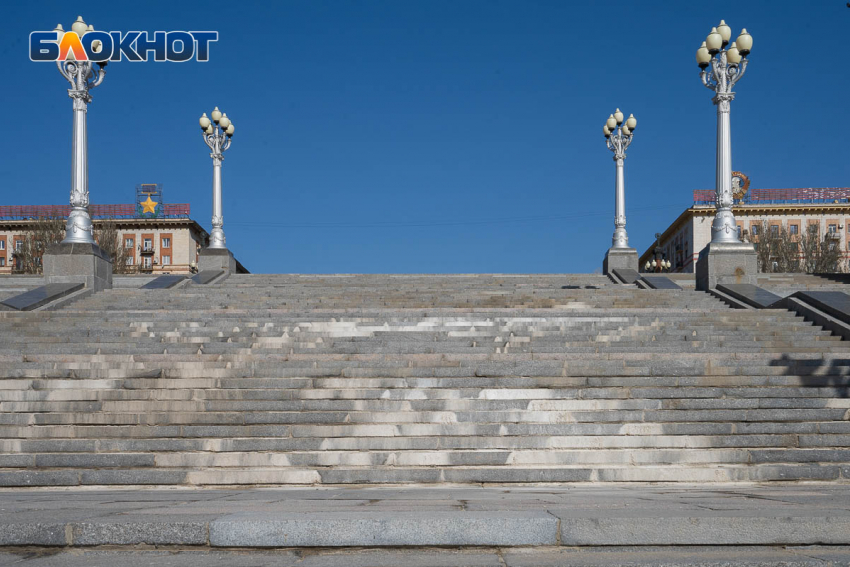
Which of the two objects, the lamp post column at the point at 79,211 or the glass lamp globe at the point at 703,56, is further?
the glass lamp globe at the point at 703,56

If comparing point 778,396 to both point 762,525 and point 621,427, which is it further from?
point 762,525

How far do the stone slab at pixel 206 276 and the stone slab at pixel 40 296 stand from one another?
482cm

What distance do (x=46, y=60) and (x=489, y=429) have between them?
1650cm

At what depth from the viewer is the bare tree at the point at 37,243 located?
166 ft

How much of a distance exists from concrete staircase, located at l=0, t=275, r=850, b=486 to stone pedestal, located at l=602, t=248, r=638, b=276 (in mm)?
13368

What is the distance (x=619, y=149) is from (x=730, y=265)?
9150 millimetres

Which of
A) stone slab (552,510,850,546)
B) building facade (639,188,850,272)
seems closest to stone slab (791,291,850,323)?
stone slab (552,510,850,546)

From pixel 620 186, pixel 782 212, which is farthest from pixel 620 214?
pixel 782 212

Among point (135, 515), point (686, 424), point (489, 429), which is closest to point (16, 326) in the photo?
point (489, 429)

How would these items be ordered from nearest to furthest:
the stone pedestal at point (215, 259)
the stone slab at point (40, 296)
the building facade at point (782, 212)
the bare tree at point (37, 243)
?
the stone slab at point (40, 296) < the stone pedestal at point (215, 259) < the bare tree at point (37, 243) < the building facade at point (782, 212)

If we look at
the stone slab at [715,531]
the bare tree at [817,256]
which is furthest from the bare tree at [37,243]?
the bare tree at [817,256]

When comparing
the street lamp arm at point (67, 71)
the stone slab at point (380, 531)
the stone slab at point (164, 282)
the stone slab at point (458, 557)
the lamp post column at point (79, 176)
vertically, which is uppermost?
the street lamp arm at point (67, 71)

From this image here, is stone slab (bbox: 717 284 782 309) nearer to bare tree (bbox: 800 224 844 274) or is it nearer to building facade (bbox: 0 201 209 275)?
bare tree (bbox: 800 224 844 274)

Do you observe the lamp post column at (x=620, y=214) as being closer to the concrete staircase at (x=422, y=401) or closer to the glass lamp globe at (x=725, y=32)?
the glass lamp globe at (x=725, y=32)
